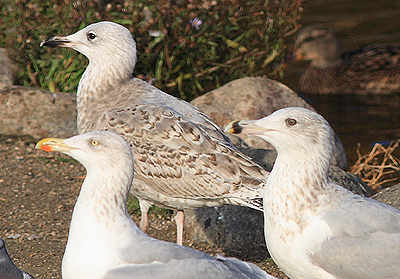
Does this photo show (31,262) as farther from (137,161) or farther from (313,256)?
(313,256)

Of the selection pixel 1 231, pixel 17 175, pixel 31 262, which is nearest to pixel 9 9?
pixel 17 175

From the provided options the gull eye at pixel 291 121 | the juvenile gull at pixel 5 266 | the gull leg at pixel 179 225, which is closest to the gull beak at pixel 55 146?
the juvenile gull at pixel 5 266

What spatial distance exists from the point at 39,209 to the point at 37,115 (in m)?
1.56

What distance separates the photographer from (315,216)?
3.74m

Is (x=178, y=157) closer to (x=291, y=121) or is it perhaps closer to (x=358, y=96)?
(x=291, y=121)

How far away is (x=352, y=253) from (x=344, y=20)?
9.05m

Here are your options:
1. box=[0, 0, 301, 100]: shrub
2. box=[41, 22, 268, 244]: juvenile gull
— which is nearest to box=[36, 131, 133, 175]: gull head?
box=[41, 22, 268, 244]: juvenile gull

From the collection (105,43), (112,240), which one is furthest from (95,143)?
(105,43)

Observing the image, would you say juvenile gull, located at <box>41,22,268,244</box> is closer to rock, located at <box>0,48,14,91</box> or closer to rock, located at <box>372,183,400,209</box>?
rock, located at <box>372,183,400,209</box>

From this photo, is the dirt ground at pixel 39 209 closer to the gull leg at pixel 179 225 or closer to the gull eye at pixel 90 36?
the gull leg at pixel 179 225

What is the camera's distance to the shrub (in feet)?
24.4

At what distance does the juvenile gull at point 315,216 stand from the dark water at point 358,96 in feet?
13.0

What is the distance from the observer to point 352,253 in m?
3.64

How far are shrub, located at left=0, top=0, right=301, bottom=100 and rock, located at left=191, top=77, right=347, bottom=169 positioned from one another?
2.43 ft
